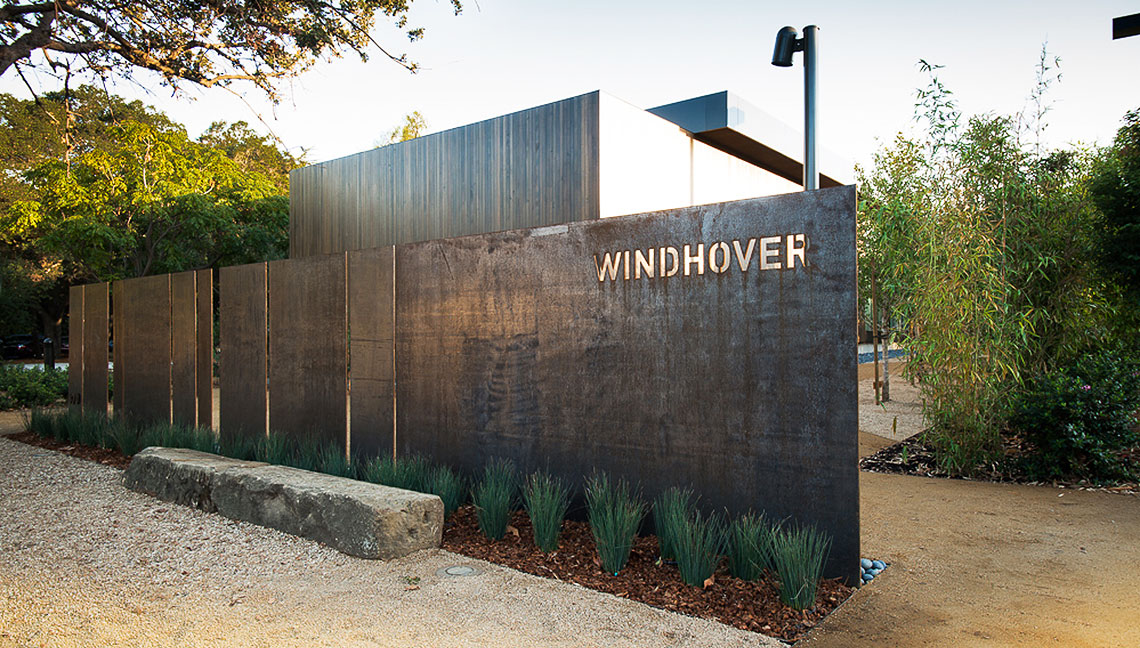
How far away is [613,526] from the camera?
339 cm

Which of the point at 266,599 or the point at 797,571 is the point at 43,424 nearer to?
the point at 266,599

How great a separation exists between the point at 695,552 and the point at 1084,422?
4.12 metres

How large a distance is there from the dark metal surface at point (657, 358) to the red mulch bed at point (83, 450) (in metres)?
3.28

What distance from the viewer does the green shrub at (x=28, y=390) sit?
36.1ft

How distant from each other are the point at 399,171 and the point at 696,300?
20.2 feet

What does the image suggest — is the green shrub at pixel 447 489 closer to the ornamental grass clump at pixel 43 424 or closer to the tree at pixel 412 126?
the ornamental grass clump at pixel 43 424

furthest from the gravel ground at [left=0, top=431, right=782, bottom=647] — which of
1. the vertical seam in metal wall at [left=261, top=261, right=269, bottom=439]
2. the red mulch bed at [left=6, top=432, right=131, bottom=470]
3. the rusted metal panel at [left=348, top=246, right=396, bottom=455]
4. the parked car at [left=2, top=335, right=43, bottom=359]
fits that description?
the parked car at [left=2, top=335, right=43, bottom=359]

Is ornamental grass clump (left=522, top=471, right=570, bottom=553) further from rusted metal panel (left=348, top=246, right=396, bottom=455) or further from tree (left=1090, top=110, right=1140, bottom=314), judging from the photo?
tree (left=1090, top=110, right=1140, bottom=314)

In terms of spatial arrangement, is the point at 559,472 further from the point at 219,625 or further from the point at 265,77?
the point at 265,77

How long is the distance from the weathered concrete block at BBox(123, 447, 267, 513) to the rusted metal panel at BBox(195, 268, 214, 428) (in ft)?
5.08

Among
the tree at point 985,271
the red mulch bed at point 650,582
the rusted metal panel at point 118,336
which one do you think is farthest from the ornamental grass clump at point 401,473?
the rusted metal panel at point 118,336

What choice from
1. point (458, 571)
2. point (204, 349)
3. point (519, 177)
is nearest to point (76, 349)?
point (204, 349)

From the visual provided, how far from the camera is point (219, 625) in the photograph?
277 cm

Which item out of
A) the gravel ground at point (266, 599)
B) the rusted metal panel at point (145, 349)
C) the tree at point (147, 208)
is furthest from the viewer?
the tree at point (147, 208)
